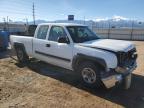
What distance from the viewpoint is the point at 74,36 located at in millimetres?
6863

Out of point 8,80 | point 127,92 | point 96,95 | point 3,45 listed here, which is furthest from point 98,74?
point 3,45

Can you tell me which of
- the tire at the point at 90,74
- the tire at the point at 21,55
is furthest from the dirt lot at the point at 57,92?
the tire at the point at 21,55

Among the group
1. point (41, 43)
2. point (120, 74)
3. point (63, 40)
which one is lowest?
point (120, 74)

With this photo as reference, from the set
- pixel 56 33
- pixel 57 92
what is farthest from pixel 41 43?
pixel 57 92

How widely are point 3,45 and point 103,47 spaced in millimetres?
9086

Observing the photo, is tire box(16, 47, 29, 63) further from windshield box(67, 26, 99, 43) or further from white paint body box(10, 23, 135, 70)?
windshield box(67, 26, 99, 43)

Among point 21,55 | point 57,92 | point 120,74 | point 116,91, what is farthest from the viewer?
point 21,55

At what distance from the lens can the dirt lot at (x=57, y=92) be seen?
17.1 feet

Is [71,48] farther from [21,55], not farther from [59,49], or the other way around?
[21,55]

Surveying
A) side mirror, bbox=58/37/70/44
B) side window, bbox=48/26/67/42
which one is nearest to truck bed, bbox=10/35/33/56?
Result: side window, bbox=48/26/67/42

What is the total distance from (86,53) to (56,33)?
172 cm

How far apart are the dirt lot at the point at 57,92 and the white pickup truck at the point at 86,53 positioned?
0.37 metres

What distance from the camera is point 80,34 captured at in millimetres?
7160

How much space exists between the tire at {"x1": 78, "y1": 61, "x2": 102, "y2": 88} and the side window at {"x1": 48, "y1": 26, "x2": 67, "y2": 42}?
1.40 metres
